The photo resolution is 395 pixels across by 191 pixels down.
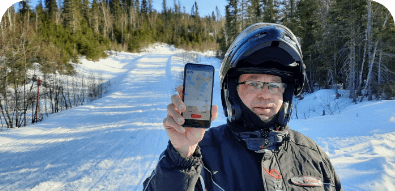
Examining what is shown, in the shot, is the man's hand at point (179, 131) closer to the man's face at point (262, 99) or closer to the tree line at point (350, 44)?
the man's face at point (262, 99)

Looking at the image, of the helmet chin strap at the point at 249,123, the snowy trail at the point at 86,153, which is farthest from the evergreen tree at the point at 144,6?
the helmet chin strap at the point at 249,123

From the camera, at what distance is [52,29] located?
2316 centimetres

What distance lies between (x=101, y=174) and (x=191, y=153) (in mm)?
3346

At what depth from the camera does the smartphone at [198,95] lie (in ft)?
3.47

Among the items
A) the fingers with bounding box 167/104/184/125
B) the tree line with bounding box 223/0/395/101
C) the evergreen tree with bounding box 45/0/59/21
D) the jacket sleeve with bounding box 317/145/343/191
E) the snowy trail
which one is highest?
the evergreen tree with bounding box 45/0/59/21

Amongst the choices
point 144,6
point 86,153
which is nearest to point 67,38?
point 86,153

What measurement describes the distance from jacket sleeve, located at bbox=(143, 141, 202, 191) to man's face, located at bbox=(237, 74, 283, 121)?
69 cm

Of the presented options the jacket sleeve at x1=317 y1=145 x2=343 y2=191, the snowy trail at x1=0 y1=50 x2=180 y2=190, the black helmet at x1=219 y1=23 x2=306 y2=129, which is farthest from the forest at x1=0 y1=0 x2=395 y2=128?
the jacket sleeve at x1=317 y1=145 x2=343 y2=191

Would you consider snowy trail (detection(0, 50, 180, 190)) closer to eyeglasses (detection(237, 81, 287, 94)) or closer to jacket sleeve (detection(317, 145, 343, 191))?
eyeglasses (detection(237, 81, 287, 94))

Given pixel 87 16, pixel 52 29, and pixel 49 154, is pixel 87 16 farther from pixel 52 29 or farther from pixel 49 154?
pixel 49 154

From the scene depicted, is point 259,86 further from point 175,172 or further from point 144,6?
point 144,6

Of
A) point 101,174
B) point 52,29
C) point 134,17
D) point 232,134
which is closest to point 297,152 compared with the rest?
point 232,134

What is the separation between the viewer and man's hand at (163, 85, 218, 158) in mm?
1017

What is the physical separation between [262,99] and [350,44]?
49.1 feet
